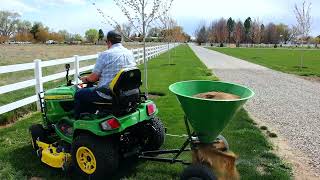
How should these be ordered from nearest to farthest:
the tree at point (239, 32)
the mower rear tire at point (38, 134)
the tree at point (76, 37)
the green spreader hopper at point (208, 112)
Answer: the green spreader hopper at point (208, 112) < the mower rear tire at point (38, 134) < the tree at point (239, 32) < the tree at point (76, 37)

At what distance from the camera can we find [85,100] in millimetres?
5016

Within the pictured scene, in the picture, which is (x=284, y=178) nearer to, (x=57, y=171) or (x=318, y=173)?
(x=318, y=173)

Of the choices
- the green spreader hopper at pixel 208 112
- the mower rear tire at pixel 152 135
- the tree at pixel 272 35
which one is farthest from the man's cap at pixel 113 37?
the tree at pixel 272 35

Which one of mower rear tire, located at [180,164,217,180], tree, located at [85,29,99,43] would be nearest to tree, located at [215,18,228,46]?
tree, located at [85,29,99,43]

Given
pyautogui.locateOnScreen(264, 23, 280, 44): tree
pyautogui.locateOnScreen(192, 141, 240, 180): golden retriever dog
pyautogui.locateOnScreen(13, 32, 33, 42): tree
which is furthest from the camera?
pyautogui.locateOnScreen(13, 32, 33, 42): tree

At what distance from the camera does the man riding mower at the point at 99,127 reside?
473 centimetres

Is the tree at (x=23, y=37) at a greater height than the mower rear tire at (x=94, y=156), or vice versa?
the tree at (x=23, y=37)

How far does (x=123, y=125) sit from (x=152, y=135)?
0.95m

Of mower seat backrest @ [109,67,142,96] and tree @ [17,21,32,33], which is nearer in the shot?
mower seat backrest @ [109,67,142,96]

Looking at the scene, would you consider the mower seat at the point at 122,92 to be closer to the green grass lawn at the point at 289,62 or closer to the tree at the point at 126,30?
the tree at the point at 126,30

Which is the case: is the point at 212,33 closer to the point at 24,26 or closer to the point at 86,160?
the point at 24,26

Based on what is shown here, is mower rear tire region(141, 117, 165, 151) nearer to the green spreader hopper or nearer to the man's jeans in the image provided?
the man's jeans

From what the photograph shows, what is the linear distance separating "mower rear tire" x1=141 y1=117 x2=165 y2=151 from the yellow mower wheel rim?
948 mm

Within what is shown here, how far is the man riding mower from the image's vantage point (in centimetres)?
473
